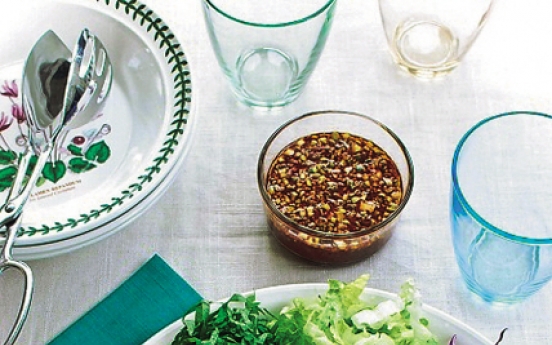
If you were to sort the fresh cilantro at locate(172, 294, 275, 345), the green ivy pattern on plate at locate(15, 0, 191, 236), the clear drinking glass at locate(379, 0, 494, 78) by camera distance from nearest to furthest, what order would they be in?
the fresh cilantro at locate(172, 294, 275, 345) → the green ivy pattern on plate at locate(15, 0, 191, 236) → the clear drinking glass at locate(379, 0, 494, 78)

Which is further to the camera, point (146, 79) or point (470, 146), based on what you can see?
point (146, 79)

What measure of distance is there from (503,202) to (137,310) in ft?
1.59

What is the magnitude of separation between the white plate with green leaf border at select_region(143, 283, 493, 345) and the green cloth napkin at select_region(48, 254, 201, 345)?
0.08 m

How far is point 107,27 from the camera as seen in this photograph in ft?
4.54

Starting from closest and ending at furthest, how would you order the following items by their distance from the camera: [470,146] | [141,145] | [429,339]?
[429,339]
[470,146]
[141,145]

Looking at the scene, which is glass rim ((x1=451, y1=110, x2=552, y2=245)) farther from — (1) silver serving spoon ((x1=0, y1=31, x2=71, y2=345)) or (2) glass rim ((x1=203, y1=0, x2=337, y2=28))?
(1) silver serving spoon ((x1=0, y1=31, x2=71, y2=345))

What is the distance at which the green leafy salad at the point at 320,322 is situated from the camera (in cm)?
107

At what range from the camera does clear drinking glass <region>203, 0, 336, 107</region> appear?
1307 millimetres

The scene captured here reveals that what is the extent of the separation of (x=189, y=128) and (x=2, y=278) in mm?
302

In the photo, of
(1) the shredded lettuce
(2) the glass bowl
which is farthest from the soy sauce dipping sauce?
(1) the shredded lettuce

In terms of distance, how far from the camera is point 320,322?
3.55 feet

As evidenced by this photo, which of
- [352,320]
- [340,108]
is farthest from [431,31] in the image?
[352,320]

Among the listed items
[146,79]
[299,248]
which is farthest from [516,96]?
[146,79]

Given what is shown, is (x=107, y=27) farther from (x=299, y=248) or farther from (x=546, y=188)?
(x=546, y=188)
